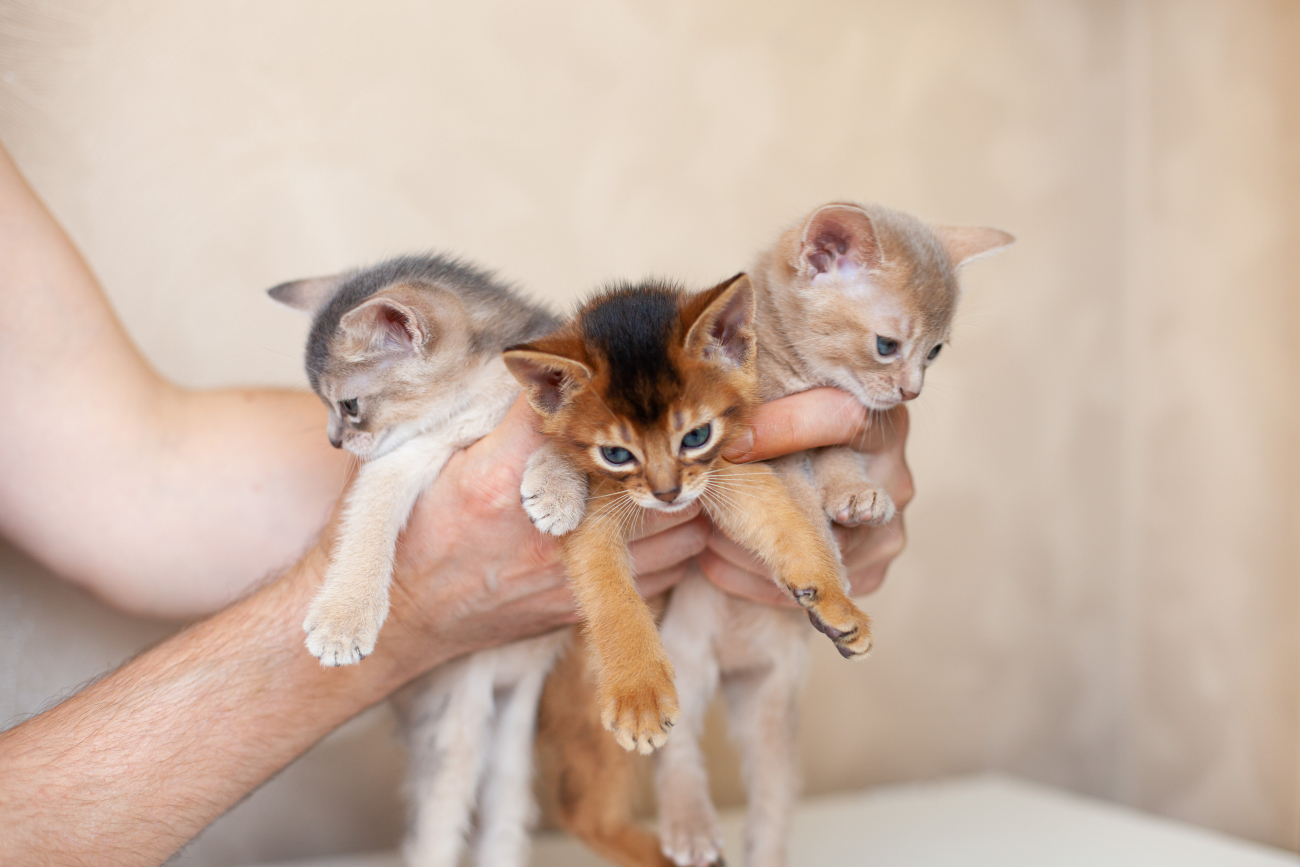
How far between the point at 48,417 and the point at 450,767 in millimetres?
804

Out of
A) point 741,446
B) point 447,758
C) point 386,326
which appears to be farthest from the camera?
point 447,758

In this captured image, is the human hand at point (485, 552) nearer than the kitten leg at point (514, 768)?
Yes

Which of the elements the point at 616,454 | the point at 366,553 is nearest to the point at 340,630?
the point at 366,553

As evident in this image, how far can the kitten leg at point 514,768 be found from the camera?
1.39 meters

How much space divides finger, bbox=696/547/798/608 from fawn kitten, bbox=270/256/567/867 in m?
0.32

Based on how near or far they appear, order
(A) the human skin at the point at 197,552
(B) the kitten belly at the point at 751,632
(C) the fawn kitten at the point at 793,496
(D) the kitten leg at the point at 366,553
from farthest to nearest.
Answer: (B) the kitten belly at the point at 751,632
(C) the fawn kitten at the point at 793,496
(A) the human skin at the point at 197,552
(D) the kitten leg at the point at 366,553

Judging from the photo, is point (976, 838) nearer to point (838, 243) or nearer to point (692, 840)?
point (692, 840)

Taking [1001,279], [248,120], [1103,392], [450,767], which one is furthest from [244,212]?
[1103,392]

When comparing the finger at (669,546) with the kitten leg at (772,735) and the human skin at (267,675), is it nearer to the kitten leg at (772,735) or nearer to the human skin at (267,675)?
the human skin at (267,675)

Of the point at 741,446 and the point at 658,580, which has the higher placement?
the point at 741,446

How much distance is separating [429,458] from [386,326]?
19cm

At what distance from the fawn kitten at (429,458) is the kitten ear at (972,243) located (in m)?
0.64

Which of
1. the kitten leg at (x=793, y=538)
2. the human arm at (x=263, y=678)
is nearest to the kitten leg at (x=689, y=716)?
the human arm at (x=263, y=678)

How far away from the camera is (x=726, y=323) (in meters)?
1.09
